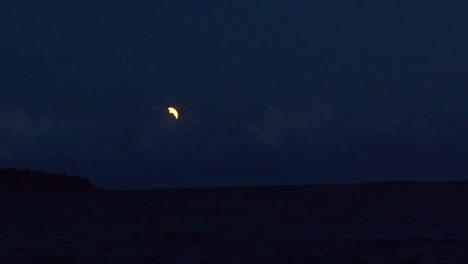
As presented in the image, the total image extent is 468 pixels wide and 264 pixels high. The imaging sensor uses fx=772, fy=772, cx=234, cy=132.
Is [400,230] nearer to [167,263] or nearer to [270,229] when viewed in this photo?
[270,229]

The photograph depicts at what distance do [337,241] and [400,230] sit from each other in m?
13.8

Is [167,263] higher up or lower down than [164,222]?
lower down

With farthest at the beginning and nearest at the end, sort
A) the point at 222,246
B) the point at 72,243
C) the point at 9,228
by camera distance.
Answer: the point at 9,228 → the point at 72,243 → the point at 222,246

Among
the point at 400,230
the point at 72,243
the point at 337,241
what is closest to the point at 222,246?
the point at 337,241

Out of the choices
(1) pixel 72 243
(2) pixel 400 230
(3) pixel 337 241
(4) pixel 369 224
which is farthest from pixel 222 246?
(4) pixel 369 224

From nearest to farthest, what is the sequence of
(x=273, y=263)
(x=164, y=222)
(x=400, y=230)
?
(x=273, y=263) → (x=400, y=230) → (x=164, y=222)

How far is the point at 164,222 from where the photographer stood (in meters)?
101

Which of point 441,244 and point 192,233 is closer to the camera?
point 441,244

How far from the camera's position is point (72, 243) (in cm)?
7094

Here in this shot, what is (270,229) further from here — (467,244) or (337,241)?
(467,244)

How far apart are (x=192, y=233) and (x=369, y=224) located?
21.0 meters

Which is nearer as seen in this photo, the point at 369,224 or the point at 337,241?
the point at 337,241

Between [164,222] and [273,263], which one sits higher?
[164,222]

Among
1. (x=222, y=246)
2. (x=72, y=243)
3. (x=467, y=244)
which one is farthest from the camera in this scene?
(x=72, y=243)
